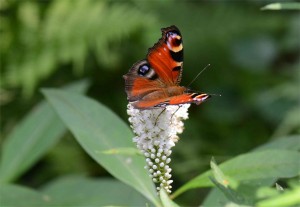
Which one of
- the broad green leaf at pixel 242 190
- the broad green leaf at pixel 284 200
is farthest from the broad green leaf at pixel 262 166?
the broad green leaf at pixel 284 200

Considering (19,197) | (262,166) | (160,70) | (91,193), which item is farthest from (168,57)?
(91,193)

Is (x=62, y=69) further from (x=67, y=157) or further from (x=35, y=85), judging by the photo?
(x=67, y=157)

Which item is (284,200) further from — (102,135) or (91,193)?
(91,193)

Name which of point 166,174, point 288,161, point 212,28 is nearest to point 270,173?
point 288,161

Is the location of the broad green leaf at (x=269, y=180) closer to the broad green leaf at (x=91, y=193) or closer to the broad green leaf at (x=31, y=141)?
the broad green leaf at (x=91, y=193)

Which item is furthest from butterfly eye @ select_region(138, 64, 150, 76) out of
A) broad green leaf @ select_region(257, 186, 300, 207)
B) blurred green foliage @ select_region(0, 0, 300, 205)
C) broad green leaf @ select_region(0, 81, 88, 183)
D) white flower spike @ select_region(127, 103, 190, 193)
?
blurred green foliage @ select_region(0, 0, 300, 205)
